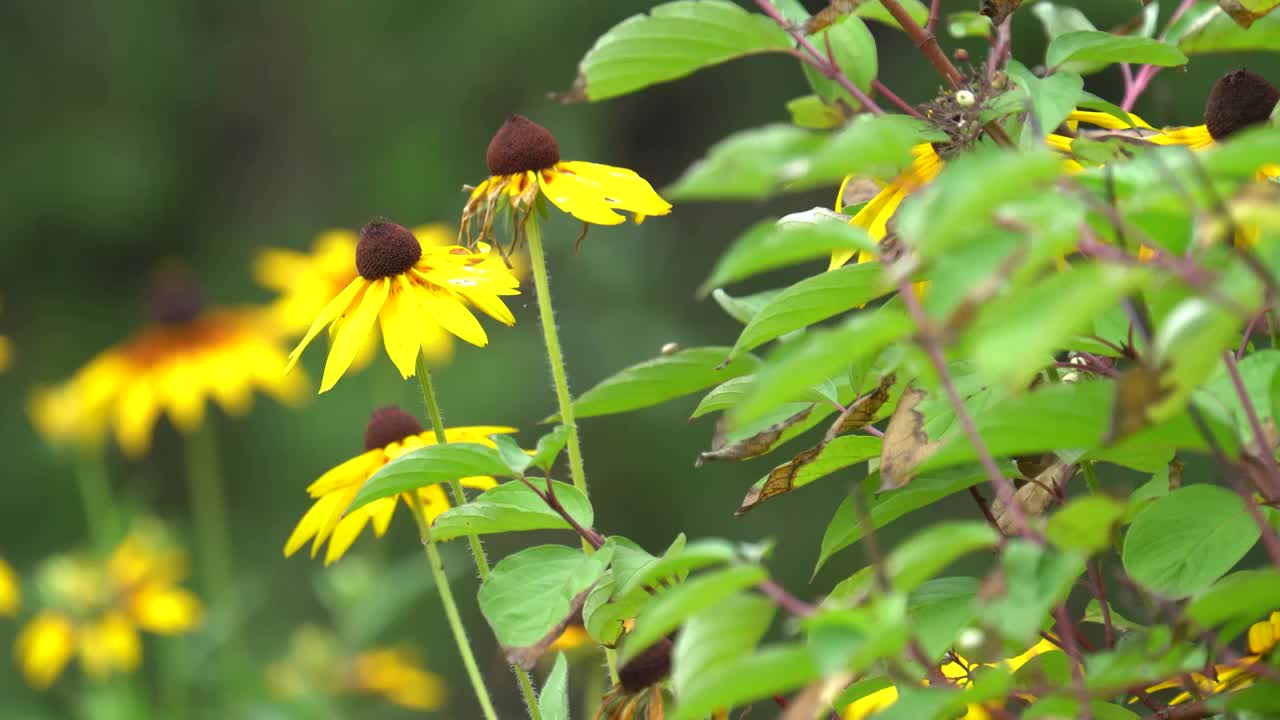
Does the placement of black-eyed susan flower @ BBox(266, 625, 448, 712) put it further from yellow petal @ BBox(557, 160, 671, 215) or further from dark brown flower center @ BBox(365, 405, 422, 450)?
yellow petal @ BBox(557, 160, 671, 215)

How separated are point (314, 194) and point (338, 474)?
3875mm

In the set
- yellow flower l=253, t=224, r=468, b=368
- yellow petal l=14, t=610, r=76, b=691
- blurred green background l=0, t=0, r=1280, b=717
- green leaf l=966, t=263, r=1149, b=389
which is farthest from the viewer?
blurred green background l=0, t=0, r=1280, b=717

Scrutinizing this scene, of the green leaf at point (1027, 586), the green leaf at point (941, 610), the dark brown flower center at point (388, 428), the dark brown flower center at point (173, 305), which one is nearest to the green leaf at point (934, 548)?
the green leaf at point (1027, 586)

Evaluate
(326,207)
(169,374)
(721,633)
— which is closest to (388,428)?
(721,633)

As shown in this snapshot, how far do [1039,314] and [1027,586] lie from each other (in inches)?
Result: 3.7

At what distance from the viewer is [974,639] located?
1.51 ft

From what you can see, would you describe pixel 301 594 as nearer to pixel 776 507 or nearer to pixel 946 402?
pixel 776 507

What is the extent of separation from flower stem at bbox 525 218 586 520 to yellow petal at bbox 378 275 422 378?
73mm

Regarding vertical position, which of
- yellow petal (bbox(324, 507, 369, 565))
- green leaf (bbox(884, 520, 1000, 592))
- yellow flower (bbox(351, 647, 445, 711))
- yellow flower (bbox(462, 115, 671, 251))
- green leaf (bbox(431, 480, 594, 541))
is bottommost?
yellow flower (bbox(351, 647, 445, 711))

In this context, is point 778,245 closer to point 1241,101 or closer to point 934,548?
point 934,548

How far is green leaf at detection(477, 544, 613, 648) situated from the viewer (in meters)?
0.60

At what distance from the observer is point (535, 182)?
0.89 m

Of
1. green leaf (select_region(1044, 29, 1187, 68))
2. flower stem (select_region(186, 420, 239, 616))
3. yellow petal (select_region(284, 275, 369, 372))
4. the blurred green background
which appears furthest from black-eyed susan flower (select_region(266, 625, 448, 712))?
green leaf (select_region(1044, 29, 1187, 68))

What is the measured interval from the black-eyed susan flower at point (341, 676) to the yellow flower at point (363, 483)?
134cm
